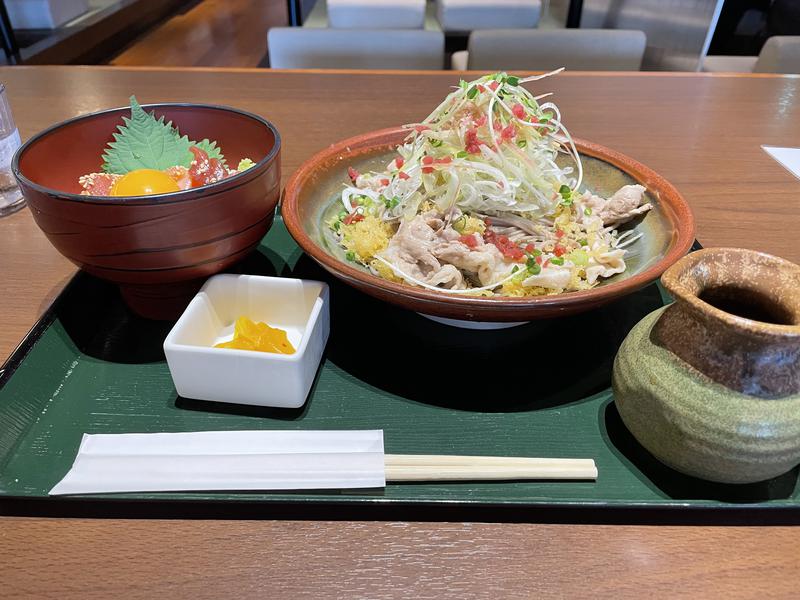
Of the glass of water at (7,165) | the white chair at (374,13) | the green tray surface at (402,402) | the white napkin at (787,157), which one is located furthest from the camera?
the white chair at (374,13)

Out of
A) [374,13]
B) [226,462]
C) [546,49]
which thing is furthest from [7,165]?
[374,13]

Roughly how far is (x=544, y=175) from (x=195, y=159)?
0.74 meters

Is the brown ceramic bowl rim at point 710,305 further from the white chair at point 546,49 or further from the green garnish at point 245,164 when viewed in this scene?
the white chair at point 546,49

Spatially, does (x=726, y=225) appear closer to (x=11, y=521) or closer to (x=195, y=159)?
(x=195, y=159)

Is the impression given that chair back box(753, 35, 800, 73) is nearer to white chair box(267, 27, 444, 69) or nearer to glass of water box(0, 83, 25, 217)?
white chair box(267, 27, 444, 69)

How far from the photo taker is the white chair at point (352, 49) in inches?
121

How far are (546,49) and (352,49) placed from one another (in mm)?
1048

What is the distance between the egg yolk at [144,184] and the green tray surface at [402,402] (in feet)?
0.72

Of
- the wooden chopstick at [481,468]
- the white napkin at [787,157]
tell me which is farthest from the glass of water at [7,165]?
the white napkin at [787,157]

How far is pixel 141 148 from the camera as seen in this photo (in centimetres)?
117

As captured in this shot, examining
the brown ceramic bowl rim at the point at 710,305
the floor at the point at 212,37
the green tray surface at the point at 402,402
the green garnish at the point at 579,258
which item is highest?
the brown ceramic bowl rim at the point at 710,305

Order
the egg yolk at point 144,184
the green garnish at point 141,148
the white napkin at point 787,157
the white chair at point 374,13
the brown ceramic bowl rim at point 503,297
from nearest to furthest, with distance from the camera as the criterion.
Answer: the brown ceramic bowl rim at point 503,297 → the egg yolk at point 144,184 → the green garnish at point 141,148 → the white napkin at point 787,157 → the white chair at point 374,13

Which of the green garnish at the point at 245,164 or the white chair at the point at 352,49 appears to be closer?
the green garnish at the point at 245,164

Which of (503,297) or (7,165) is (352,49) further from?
(503,297)
